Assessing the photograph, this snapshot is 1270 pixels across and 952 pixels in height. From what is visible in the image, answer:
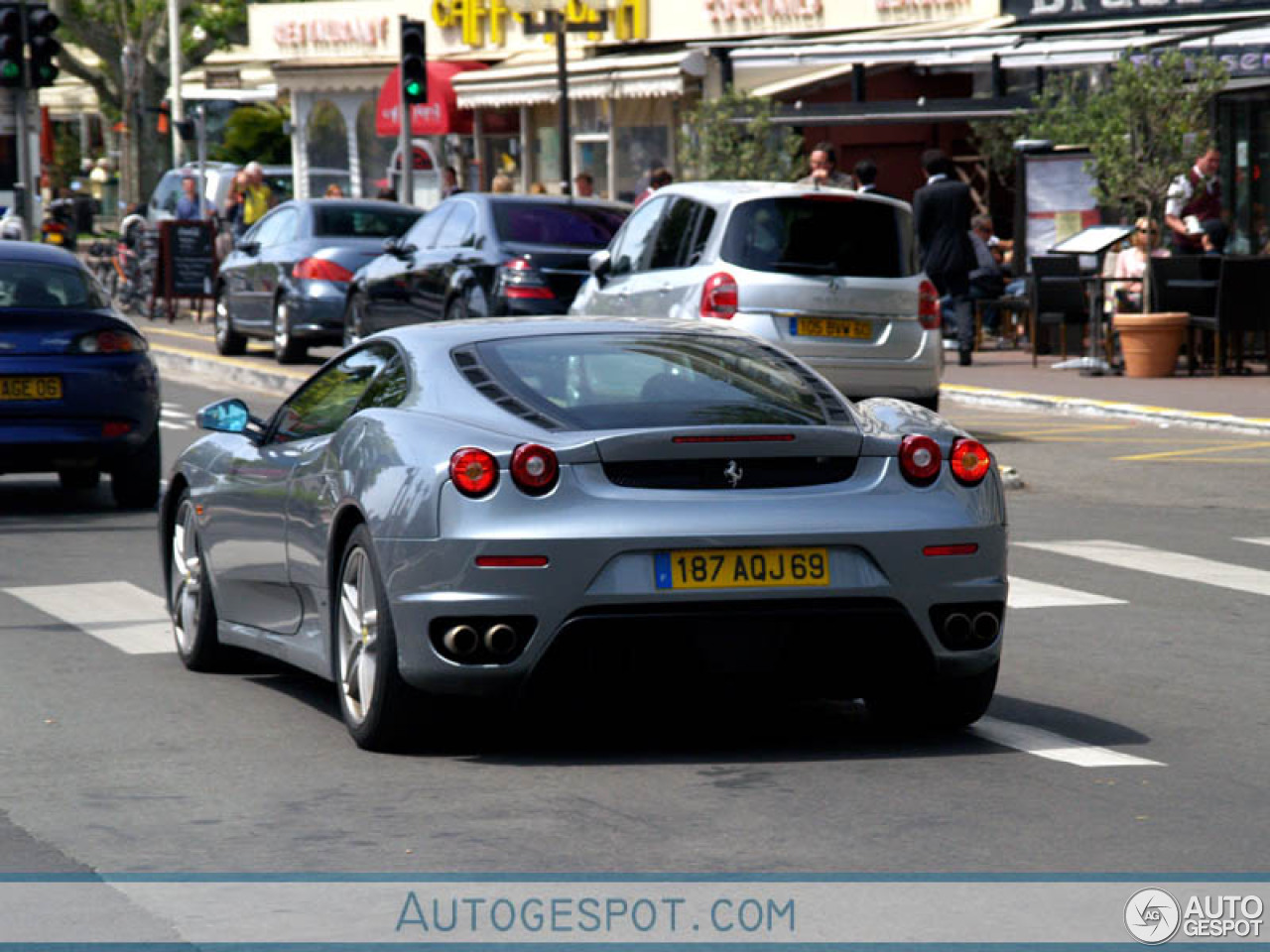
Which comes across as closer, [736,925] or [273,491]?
Answer: [736,925]

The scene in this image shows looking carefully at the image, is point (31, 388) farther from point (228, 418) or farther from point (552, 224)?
point (552, 224)

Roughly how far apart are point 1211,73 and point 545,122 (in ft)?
67.0

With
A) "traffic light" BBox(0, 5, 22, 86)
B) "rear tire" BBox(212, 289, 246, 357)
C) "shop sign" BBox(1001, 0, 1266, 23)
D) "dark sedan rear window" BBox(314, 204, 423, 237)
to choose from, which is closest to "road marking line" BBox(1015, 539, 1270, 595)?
"dark sedan rear window" BBox(314, 204, 423, 237)

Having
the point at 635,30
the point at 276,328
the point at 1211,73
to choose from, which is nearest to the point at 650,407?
the point at 1211,73

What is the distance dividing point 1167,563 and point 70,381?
5919 millimetres

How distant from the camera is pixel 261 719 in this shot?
27.1 feet

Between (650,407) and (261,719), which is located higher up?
(650,407)

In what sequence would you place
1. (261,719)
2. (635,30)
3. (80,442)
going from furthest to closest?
1. (635,30)
2. (80,442)
3. (261,719)

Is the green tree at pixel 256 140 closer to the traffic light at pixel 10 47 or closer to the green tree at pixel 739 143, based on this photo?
the traffic light at pixel 10 47

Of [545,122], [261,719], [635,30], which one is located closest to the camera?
[261,719]

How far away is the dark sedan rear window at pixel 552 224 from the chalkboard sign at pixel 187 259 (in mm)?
11472

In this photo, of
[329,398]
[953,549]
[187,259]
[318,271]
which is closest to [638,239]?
[318,271]

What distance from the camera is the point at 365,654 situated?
24.8ft

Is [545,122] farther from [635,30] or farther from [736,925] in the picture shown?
[736,925]
